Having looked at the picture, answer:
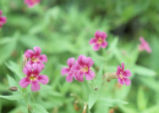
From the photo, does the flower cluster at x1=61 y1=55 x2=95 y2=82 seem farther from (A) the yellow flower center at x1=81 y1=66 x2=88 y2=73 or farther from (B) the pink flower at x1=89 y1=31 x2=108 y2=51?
(B) the pink flower at x1=89 y1=31 x2=108 y2=51

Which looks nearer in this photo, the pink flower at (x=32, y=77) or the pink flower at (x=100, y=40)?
the pink flower at (x=32, y=77)

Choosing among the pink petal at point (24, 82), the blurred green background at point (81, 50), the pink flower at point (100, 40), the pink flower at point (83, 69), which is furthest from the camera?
the blurred green background at point (81, 50)

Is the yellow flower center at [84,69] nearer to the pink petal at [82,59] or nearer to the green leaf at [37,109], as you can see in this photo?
the pink petal at [82,59]

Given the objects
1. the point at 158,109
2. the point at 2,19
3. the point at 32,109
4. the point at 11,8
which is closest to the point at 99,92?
the point at 32,109

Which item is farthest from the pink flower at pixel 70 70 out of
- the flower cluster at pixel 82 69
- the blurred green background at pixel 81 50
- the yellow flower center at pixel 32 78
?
the yellow flower center at pixel 32 78

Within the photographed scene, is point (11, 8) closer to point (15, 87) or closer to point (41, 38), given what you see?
point (41, 38)

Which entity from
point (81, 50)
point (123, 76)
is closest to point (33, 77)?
point (123, 76)

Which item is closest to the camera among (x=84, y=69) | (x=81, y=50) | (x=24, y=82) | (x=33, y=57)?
(x=24, y=82)

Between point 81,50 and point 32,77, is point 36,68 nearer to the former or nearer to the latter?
point 32,77

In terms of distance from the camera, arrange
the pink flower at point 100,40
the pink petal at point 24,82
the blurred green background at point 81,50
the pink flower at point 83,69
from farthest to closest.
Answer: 1. the blurred green background at point 81,50
2. the pink flower at point 100,40
3. the pink flower at point 83,69
4. the pink petal at point 24,82

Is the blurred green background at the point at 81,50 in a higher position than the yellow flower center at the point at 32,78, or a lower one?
higher
